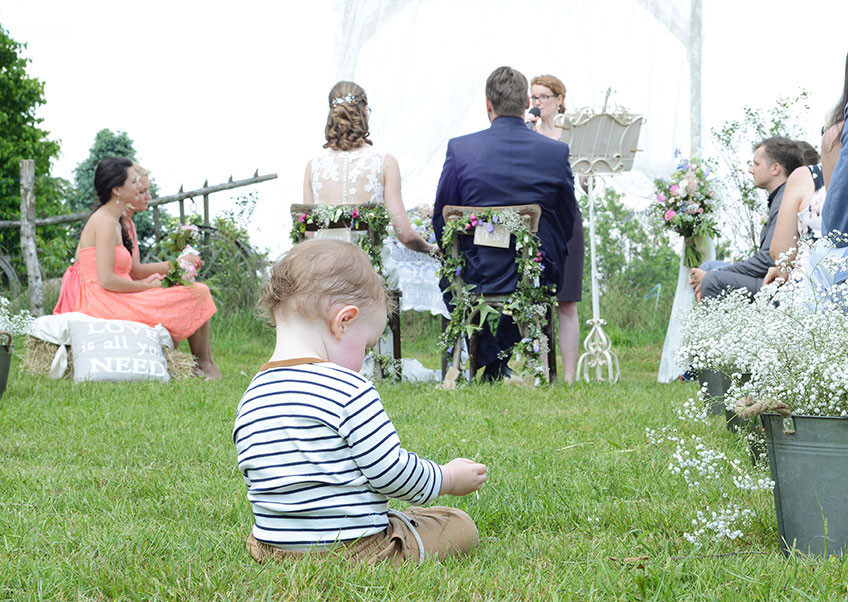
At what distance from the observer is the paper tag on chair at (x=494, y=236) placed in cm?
540

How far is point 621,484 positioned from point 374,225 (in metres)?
3.28

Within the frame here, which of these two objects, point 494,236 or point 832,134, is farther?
point 494,236

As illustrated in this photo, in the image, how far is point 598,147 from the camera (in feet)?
20.8

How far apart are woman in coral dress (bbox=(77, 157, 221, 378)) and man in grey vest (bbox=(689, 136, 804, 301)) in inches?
143

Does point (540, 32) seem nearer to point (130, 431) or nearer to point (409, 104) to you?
point (409, 104)

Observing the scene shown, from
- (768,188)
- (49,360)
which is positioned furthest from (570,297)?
(49,360)

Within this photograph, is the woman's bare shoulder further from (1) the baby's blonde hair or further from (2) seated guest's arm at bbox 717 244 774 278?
(2) seated guest's arm at bbox 717 244 774 278

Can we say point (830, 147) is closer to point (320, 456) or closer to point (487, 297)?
point (320, 456)

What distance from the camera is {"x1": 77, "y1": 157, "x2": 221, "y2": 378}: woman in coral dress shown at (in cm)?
634

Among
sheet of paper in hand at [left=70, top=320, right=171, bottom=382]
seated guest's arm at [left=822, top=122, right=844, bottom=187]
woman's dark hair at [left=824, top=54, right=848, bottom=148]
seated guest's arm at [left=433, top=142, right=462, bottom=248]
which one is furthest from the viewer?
sheet of paper in hand at [left=70, top=320, right=171, bottom=382]

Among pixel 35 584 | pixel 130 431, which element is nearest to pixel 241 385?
pixel 130 431

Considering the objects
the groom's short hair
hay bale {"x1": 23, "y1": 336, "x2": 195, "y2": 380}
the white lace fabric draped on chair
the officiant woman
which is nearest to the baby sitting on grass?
the groom's short hair

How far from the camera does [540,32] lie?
8039 mm

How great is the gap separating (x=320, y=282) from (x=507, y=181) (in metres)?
3.72
